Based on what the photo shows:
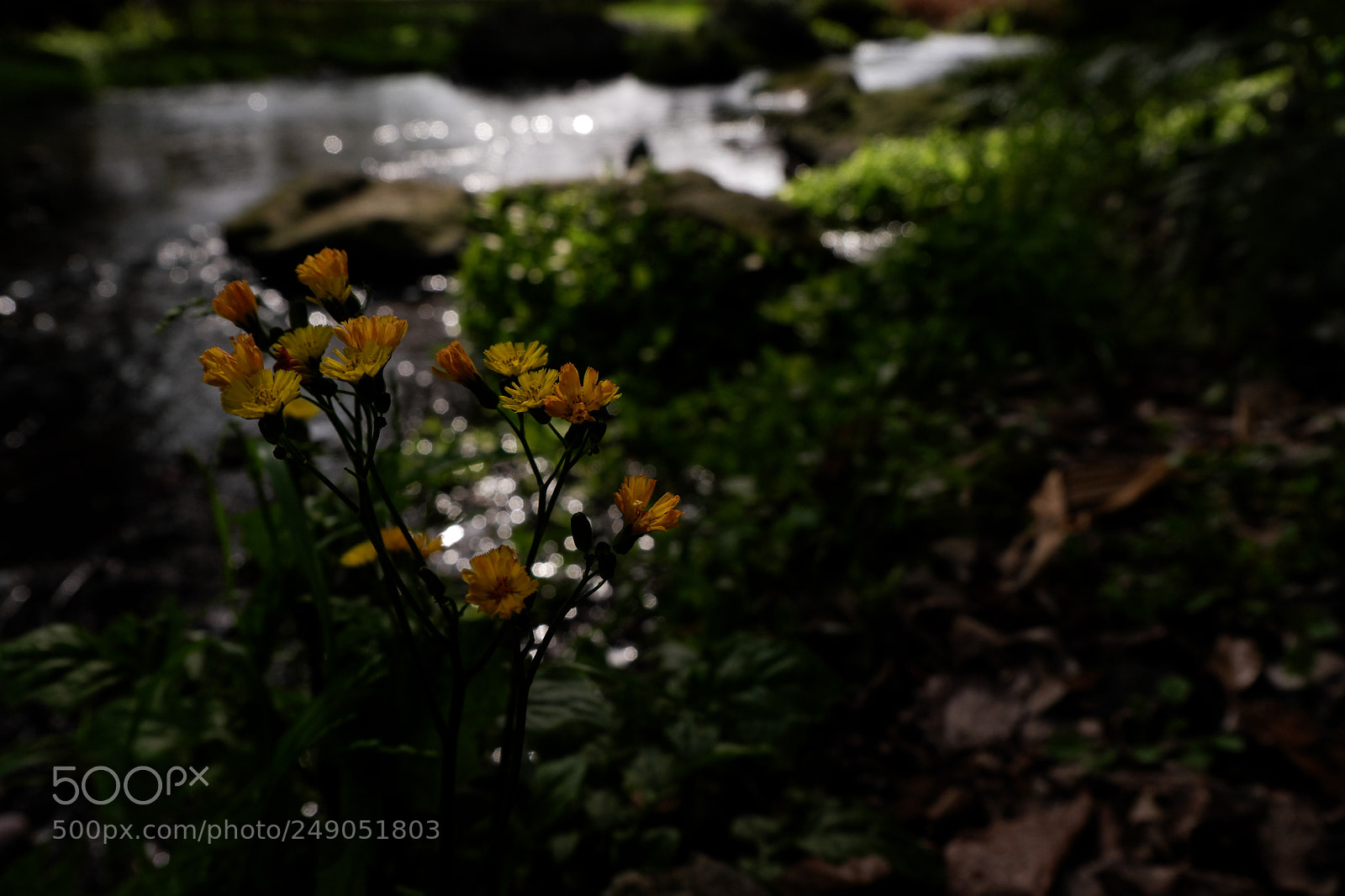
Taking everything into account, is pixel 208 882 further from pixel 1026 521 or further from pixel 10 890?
pixel 1026 521

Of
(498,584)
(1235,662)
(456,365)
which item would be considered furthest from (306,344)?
(1235,662)

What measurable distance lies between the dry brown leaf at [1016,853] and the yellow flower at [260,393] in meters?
1.20

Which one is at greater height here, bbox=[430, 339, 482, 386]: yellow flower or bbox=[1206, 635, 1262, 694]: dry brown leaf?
bbox=[430, 339, 482, 386]: yellow flower

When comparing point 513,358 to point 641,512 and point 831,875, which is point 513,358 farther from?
point 831,875

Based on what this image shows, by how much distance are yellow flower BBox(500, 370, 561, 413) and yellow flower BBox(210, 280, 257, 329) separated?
0.89 ft

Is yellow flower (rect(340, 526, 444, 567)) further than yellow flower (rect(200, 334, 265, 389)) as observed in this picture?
Yes

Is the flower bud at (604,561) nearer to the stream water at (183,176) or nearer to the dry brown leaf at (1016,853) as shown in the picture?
the dry brown leaf at (1016,853)

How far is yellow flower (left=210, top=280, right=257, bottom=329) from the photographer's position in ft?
2.39

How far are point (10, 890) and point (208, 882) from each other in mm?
353

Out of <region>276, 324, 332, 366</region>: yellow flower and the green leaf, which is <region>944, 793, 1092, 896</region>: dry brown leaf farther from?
<region>276, 324, 332, 366</region>: yellow flower

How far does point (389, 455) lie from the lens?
1.29m

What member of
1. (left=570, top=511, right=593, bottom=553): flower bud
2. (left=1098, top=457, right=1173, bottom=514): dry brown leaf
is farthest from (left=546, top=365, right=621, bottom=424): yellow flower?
(left=1098, top=457, right=1173, bottom=514): dry brown leaf

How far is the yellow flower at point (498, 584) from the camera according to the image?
64 centimetres

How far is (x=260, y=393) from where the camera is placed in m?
0.64
